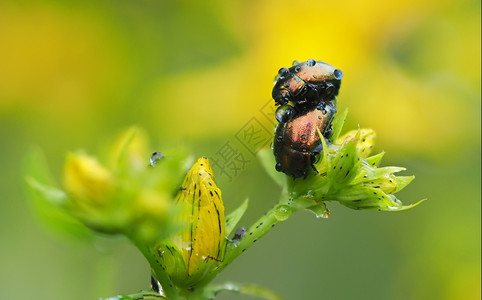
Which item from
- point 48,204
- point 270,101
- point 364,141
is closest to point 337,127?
point 364,141

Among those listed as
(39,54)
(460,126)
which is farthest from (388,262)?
(39,54)

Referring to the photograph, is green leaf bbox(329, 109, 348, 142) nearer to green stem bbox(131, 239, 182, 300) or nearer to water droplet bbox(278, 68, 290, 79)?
water droplet bbox(278, 68, 290, 79)

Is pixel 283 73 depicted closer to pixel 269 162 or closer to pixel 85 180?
pixel 269 162

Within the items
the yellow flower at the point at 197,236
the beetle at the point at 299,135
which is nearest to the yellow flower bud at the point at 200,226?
the yellow flower at the point at 197,236

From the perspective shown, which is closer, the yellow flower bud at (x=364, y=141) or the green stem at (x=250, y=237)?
the green stem at (x=250, y=237)

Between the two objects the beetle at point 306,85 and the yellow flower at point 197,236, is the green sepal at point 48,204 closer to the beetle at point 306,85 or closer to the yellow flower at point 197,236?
the yellow flower at point 197,236

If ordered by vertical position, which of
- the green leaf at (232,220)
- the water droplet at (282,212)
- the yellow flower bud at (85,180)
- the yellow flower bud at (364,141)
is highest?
the yellow flower bud at (364,141)

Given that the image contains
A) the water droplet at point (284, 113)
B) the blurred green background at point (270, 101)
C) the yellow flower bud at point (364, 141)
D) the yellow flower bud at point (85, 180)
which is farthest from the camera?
the blurred green background at point (270, 101)
